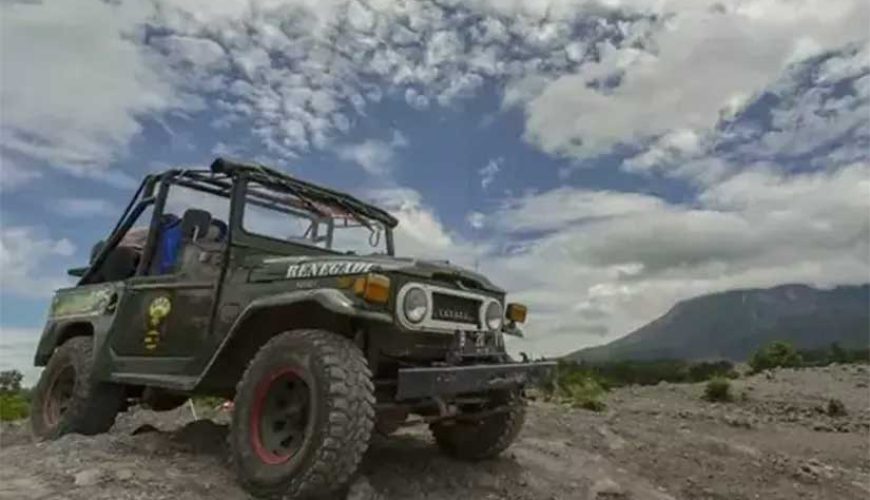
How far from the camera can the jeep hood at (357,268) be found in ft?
17.8

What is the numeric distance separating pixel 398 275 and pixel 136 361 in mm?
2927

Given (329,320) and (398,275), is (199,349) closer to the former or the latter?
(329,320)

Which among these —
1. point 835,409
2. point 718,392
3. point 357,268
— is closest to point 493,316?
point 357,268

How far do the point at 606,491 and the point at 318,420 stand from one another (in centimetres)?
259

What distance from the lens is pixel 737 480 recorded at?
23.1 feet

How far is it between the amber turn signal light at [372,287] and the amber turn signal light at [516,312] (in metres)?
1.73

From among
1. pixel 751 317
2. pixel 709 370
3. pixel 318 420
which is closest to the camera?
pixel 318 420

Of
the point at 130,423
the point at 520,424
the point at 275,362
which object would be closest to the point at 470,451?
the point at 520,424

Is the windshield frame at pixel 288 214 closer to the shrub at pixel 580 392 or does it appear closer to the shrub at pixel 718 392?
the shrub at pixel 580 392

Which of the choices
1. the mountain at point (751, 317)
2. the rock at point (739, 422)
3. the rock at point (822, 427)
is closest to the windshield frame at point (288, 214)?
the rock at point (739, 422)

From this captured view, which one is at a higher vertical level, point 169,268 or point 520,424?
point 169,268

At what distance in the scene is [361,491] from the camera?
5.12 meters

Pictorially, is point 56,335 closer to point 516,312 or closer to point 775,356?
point 516,312

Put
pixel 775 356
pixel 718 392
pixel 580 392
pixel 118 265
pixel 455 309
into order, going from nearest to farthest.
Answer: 1. pixel 455 309
2. pixel 118 265
3. pixel 580 392
4. pixel 718 392
5. pixel 775 356
